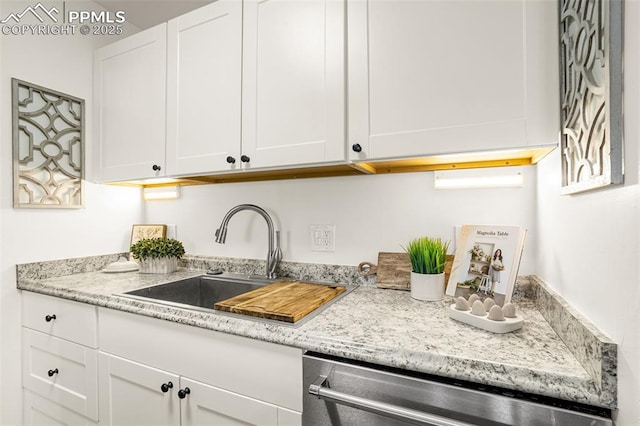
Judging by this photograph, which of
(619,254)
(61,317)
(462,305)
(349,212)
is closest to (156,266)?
(61,317)

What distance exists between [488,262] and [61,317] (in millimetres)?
1709

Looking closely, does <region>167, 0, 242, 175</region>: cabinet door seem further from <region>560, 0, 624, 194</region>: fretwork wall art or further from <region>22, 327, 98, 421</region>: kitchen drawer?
<region>560, 0, 624, 194</region>: fretwork wall art

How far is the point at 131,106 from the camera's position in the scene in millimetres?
1605

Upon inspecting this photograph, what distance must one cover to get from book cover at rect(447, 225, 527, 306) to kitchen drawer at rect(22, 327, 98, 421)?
1.42m

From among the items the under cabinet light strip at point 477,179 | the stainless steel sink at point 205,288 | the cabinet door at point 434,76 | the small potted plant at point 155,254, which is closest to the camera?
the cabinet door at point 434,76

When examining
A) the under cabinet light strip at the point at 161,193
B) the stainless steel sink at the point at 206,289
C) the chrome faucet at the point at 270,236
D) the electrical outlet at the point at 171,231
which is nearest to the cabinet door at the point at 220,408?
the stainless steel sink at the point at 206,289

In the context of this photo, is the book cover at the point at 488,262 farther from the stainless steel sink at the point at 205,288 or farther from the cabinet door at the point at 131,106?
the cabinet door at the point at 131,106

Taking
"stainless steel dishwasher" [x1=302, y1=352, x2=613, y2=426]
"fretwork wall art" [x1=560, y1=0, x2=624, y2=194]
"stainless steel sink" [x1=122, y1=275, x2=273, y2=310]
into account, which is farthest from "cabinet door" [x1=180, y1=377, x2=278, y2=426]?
"fretwork wall art" [x1=560, y1=0, x2=624, y2=194]

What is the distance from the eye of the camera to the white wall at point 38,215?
1438 mm

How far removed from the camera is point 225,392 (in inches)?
36.5

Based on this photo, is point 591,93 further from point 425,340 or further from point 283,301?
point 283,301

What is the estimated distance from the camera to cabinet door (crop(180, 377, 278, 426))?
871mm

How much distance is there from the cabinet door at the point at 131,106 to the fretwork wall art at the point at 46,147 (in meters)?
0.10

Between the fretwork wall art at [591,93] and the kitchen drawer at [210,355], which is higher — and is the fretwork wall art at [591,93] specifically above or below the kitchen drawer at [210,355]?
above
